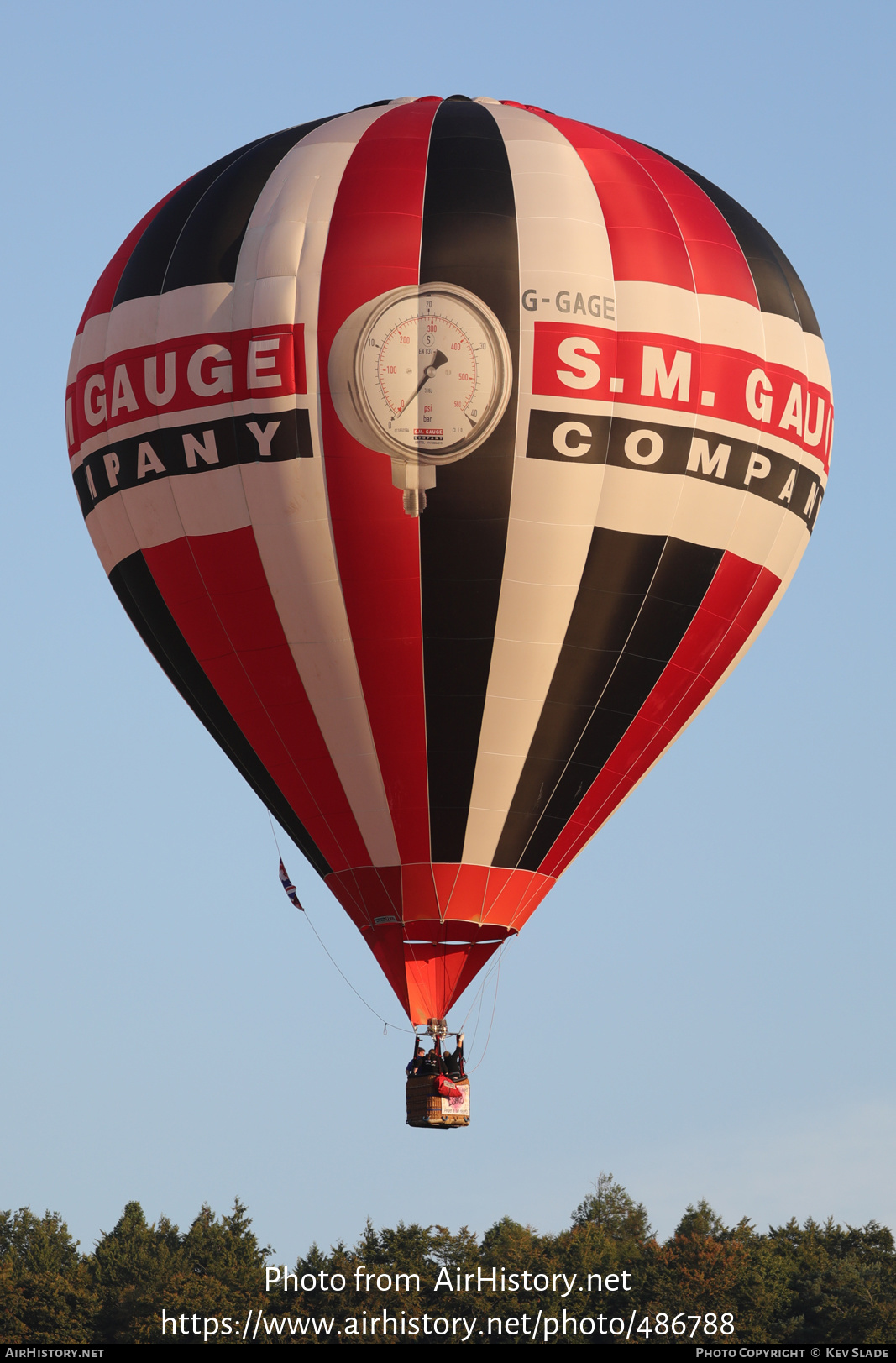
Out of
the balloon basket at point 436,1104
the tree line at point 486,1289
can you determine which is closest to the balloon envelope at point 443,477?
the balloon basket at point 436,1104

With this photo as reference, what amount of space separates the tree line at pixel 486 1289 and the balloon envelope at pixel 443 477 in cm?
2266

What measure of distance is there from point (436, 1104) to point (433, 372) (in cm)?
724

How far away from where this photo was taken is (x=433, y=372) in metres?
22.5

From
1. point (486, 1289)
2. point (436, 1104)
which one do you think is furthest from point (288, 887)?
point (486, 1289)

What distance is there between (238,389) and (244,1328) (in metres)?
27.8

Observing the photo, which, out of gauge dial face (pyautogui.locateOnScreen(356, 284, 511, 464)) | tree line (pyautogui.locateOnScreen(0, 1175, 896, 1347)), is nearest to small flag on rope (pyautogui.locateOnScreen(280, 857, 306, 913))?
gauge dial face (pyautogui.locateOnScreen(356, 284, 511, 464))

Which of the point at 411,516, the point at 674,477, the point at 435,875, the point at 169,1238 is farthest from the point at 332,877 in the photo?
the point at 169,1238

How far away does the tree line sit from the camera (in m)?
45.5

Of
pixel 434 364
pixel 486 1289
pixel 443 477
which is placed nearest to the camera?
pixel 434 364

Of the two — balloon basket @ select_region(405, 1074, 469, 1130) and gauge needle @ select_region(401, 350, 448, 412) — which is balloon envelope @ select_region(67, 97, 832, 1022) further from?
balloon basket @ select_region(405, 1074, 469, 1130)

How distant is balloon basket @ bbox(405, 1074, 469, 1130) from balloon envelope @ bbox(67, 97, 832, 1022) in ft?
3.11

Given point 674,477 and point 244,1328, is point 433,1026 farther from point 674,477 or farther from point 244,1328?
point 244,1328

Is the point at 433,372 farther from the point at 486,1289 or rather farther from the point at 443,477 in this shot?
the point at 486,1289

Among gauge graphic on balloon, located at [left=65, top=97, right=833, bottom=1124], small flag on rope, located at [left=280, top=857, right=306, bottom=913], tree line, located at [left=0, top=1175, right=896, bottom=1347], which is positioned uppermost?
gauge graphic on balloon, located at [left=65, top=97, right=833, bottom=1124]
